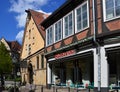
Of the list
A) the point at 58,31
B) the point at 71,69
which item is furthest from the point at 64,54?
the point at 58,31

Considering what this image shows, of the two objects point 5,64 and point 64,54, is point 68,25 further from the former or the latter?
point 5,64

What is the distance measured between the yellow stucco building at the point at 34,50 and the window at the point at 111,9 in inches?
694

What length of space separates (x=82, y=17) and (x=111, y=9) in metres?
4.36

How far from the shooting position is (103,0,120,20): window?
2264 centimetres

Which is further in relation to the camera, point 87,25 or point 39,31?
point 39,31

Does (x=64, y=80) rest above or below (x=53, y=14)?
below

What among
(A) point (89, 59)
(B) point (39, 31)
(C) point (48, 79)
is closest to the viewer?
(A) point (89, 59)

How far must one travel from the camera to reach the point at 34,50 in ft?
149

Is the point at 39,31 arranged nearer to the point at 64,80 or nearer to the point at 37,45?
the point at 37,45

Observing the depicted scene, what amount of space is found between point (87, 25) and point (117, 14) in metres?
3.74

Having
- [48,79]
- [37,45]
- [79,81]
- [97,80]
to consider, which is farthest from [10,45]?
[97,80]

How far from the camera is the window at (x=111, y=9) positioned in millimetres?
22641

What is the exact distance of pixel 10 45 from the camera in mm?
93062

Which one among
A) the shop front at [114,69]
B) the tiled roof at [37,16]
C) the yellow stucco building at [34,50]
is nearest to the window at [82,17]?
the shop front at [114,69]
